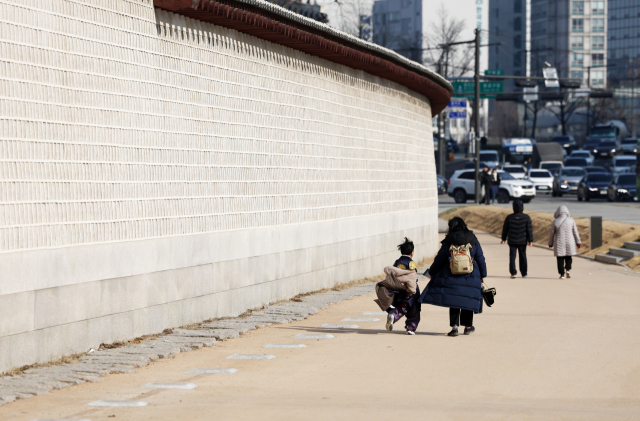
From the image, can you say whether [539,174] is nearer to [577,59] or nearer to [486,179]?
[486,179]

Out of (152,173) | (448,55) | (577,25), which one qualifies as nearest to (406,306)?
→ (152,173)

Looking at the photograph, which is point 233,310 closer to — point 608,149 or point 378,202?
point 378,202

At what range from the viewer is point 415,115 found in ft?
65.3

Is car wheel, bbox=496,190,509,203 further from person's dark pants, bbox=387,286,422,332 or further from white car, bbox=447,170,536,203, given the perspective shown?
person's dark pants, bbox=387,286,422,332

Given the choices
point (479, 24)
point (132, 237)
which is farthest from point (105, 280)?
point (479, 24)

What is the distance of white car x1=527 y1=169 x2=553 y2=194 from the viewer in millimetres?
56472

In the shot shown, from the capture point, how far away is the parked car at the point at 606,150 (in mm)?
76250

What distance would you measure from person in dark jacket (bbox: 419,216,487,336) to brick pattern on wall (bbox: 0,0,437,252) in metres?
2.57

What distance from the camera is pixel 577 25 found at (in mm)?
169125

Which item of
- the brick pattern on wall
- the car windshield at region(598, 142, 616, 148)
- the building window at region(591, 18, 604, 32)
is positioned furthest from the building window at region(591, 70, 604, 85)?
the brick pattern on wall

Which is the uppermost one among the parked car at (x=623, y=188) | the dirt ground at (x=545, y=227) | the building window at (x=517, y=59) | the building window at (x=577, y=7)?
the building window at (x=577, y=7)

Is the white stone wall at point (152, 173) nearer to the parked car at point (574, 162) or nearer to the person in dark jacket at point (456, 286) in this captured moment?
the person in dark jacket at point (456, 286)

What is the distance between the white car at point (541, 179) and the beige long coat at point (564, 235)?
38.5m

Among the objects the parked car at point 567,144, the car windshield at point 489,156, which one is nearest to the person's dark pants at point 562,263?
the car windshield at point 489,156
